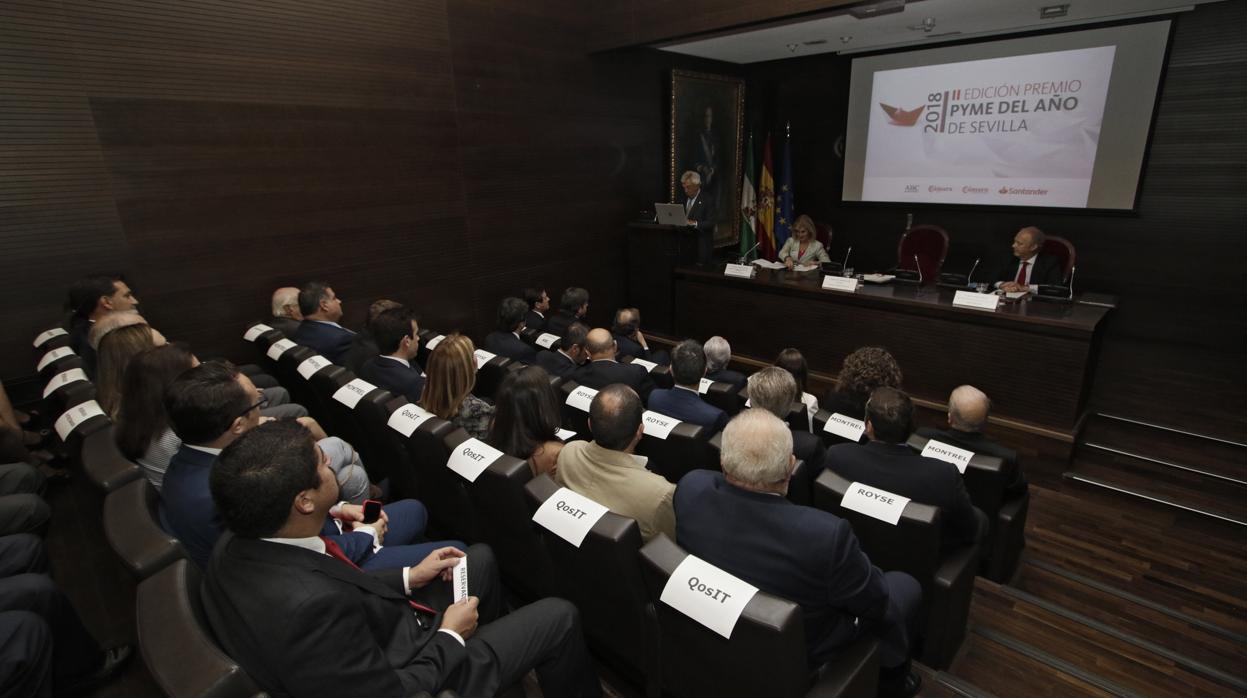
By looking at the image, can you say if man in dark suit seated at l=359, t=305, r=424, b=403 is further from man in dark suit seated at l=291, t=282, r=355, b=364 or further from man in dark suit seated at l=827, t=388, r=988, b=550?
man in dark suit seated at l=827, t=388, r=988, b=550

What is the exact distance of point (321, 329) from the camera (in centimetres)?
346

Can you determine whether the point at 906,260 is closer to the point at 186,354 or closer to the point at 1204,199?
the point at 1204,199

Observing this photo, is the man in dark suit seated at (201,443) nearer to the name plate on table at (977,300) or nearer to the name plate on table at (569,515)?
the name plate on table at (569,515)

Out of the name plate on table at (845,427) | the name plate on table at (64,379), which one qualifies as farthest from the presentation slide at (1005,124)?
the name plate on table at (64,379)

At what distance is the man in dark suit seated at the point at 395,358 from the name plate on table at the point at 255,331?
132 centimetres

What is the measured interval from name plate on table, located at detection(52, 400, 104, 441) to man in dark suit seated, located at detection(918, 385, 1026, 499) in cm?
335

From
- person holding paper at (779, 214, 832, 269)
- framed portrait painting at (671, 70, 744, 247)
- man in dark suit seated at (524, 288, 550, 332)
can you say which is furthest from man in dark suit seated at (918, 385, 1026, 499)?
framed portrait painting at (671, 70, 744, 247)

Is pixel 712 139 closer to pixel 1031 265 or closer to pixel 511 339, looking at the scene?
pixel 1031 265

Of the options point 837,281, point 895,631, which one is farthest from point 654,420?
point 837,281

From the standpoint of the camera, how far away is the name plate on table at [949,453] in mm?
2125

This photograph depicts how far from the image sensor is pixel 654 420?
2340 mm

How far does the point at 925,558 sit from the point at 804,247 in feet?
14.0

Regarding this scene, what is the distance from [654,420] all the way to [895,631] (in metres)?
1.08

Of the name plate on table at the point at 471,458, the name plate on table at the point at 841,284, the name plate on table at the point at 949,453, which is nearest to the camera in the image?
the name plate on table at the point at 471,458
